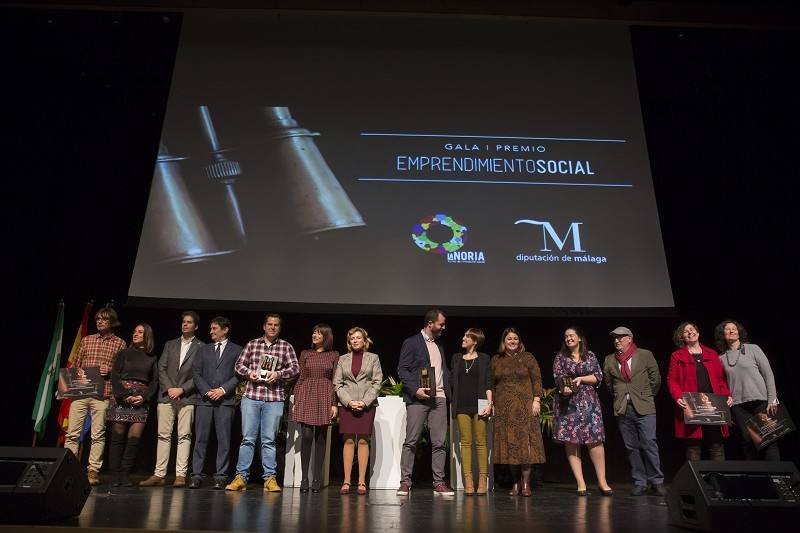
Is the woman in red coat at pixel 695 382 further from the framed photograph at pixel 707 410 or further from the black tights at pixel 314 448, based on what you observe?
the black tights at pixel 314 448

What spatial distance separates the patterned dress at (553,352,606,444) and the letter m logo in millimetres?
1127

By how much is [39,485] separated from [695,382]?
180 inches

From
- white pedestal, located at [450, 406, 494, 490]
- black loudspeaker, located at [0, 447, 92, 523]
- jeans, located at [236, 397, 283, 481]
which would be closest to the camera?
black loudspeaker, located at [0, 447, 92, 523]

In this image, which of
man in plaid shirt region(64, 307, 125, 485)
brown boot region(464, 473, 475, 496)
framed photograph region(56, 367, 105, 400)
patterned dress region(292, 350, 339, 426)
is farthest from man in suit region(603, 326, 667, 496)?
man in plaid shirt region(64, 307, 125, 485)

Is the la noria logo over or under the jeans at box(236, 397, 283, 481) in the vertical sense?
over

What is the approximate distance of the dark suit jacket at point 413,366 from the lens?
5012 millimetres

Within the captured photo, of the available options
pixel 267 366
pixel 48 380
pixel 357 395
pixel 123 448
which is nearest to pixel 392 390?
pixel 357 395

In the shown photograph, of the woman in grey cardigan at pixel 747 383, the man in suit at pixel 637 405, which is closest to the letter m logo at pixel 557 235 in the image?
the man in suit at pixel 637 405

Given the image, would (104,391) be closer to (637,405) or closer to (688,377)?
(637,405)

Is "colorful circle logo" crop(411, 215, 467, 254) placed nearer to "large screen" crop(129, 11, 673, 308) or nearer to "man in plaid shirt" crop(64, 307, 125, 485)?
"large screen" crop(129, 11, 673, 308)

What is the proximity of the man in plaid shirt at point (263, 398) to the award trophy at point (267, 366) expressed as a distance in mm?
17

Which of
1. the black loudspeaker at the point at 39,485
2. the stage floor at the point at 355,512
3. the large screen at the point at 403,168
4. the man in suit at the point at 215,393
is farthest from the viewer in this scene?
the large screen at the point at 403,168

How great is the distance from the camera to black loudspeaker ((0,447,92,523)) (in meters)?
2.84

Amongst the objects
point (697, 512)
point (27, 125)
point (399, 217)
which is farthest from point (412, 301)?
point (27, 125)
